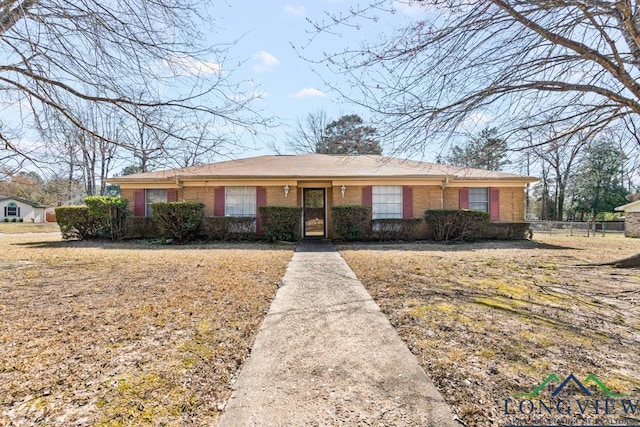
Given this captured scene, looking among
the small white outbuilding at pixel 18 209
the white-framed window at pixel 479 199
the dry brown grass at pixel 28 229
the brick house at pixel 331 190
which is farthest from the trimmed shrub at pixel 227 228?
the small white outbuilding at pixel 18 209

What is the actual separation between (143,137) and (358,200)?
30.6ft

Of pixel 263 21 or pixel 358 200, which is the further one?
pixel 358 200

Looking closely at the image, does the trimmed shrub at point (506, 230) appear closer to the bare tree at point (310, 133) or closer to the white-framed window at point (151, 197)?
the white-framed window at point (151, 197)

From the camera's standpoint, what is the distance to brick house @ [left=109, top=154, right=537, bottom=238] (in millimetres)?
13463

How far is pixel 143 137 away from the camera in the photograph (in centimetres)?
561

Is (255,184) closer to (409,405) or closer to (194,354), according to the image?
(194,354)

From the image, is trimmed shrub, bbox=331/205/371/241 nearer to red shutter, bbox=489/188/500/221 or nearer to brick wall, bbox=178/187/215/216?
brick wall, bbox=178/187/215/216

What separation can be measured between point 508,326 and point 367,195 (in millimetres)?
10364

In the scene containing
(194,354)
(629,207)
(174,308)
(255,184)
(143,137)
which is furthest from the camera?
(629,207)

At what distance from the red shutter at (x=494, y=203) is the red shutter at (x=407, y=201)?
12.4 ft

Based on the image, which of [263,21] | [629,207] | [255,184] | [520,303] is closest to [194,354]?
[520,303]

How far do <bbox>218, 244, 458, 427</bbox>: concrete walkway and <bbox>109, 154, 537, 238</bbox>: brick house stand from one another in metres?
9.65

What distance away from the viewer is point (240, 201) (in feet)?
45.8

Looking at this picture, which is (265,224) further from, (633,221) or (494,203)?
(633,221)
